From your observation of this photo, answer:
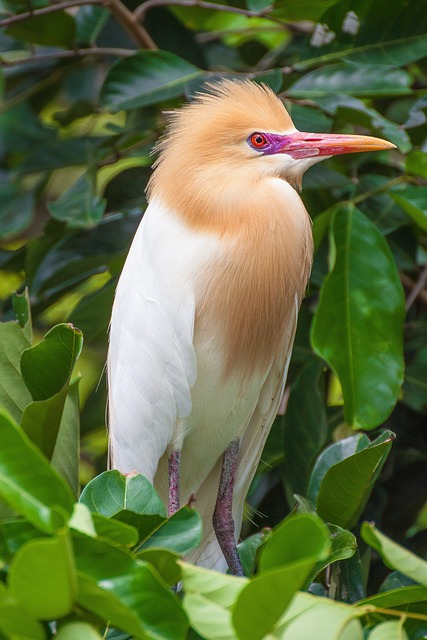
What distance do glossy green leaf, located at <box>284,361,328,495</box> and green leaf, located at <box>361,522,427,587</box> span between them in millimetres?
762

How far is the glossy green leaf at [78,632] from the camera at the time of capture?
0.79m

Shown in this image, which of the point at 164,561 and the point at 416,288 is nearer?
the point at 164,561

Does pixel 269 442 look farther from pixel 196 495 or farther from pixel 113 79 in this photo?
pixel 113 79

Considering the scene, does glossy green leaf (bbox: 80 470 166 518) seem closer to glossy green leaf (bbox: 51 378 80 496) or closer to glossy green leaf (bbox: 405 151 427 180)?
glossy green leaf (bbox: 51 378 80 496)

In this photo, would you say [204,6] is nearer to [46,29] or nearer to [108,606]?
[46,29]

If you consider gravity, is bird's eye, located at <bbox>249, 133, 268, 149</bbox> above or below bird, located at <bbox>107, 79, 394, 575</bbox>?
above

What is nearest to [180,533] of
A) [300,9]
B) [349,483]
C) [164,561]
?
[164,561]

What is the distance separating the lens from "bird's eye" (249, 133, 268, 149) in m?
1.62

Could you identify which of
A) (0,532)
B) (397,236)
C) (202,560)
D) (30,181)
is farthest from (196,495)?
(30,181)

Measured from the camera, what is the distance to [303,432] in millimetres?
1728

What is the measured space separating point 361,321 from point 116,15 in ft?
3.22

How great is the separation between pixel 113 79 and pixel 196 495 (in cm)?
93

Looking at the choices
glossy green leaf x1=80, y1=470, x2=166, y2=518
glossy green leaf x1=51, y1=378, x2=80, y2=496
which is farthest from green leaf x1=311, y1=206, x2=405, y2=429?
glossy green leaf x1=80, y1=470, x2=166, y2=518

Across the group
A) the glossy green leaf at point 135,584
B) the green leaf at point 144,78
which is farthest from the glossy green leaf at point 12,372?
the green leaf at point 144,78
